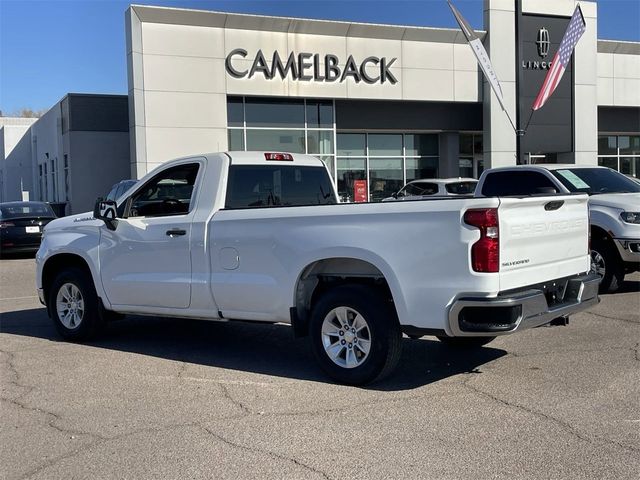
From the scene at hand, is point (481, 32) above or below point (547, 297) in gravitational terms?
above

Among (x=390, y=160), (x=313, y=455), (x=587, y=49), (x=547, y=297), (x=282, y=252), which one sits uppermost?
(x=587, y=49)

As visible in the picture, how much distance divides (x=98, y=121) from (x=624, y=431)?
26.6 m

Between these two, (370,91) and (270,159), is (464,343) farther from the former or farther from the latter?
(370,91)

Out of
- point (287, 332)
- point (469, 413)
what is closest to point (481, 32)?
point (287, 332)

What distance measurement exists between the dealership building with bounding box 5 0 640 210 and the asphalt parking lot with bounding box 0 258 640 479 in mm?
13838

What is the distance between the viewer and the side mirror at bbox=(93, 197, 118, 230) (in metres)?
6.73

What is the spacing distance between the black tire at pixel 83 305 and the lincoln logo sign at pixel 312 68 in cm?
1468

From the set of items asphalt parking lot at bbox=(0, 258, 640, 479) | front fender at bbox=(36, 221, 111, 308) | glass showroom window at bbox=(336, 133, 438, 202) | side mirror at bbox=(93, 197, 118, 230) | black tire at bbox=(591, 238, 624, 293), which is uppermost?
glass showroom window at bbox=(336, 133, 438, 202)

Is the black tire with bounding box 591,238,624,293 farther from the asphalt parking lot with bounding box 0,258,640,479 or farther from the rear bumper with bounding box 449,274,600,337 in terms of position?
the rear bumper with bounding box 449,274,600,337

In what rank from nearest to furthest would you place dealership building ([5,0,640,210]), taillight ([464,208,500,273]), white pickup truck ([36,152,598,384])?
taillight ([464,208,500,273])
white pickup truck ([36,152,598,384])
dealership building ([5,0,640,210])

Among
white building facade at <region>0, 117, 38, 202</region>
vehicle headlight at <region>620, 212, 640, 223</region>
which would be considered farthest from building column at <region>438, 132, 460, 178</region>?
white building facade at <region>0, 117, 38, 202</region>

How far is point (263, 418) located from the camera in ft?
15.4

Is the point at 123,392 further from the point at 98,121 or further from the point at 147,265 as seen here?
the point at 98,121

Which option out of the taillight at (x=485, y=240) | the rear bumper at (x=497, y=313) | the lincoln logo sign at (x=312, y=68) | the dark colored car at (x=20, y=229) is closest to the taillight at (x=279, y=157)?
the taillight at (x=485, y=240)
